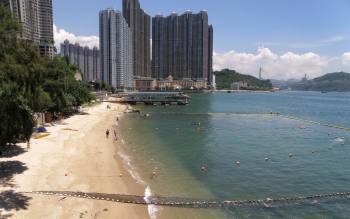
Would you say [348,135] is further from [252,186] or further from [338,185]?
[252,186]

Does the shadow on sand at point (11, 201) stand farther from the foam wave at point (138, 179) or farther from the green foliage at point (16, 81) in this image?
the foam wave at point (138, 179)

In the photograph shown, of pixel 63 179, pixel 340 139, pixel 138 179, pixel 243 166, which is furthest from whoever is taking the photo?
pixel 340 139

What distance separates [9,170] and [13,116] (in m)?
5.55

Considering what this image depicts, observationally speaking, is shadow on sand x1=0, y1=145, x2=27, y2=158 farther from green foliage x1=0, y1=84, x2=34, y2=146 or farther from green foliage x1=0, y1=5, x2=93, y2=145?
green foliage x1=0, y1=84, x2=34, y2=146

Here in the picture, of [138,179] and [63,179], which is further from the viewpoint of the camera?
[138,179]

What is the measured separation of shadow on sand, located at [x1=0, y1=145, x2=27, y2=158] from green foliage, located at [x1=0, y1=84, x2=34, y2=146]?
5.67 meters

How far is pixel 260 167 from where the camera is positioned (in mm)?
34844

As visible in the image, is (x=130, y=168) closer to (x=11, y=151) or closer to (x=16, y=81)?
(x=11, y=151)

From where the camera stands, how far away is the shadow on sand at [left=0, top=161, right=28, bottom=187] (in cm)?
2386

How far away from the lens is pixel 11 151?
3272 cm

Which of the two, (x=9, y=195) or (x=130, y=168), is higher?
(x=9, y=195)

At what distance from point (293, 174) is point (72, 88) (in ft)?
173

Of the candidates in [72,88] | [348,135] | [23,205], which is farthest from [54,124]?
[348,135]

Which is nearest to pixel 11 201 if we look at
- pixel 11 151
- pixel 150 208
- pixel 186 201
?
pixel 150 208
